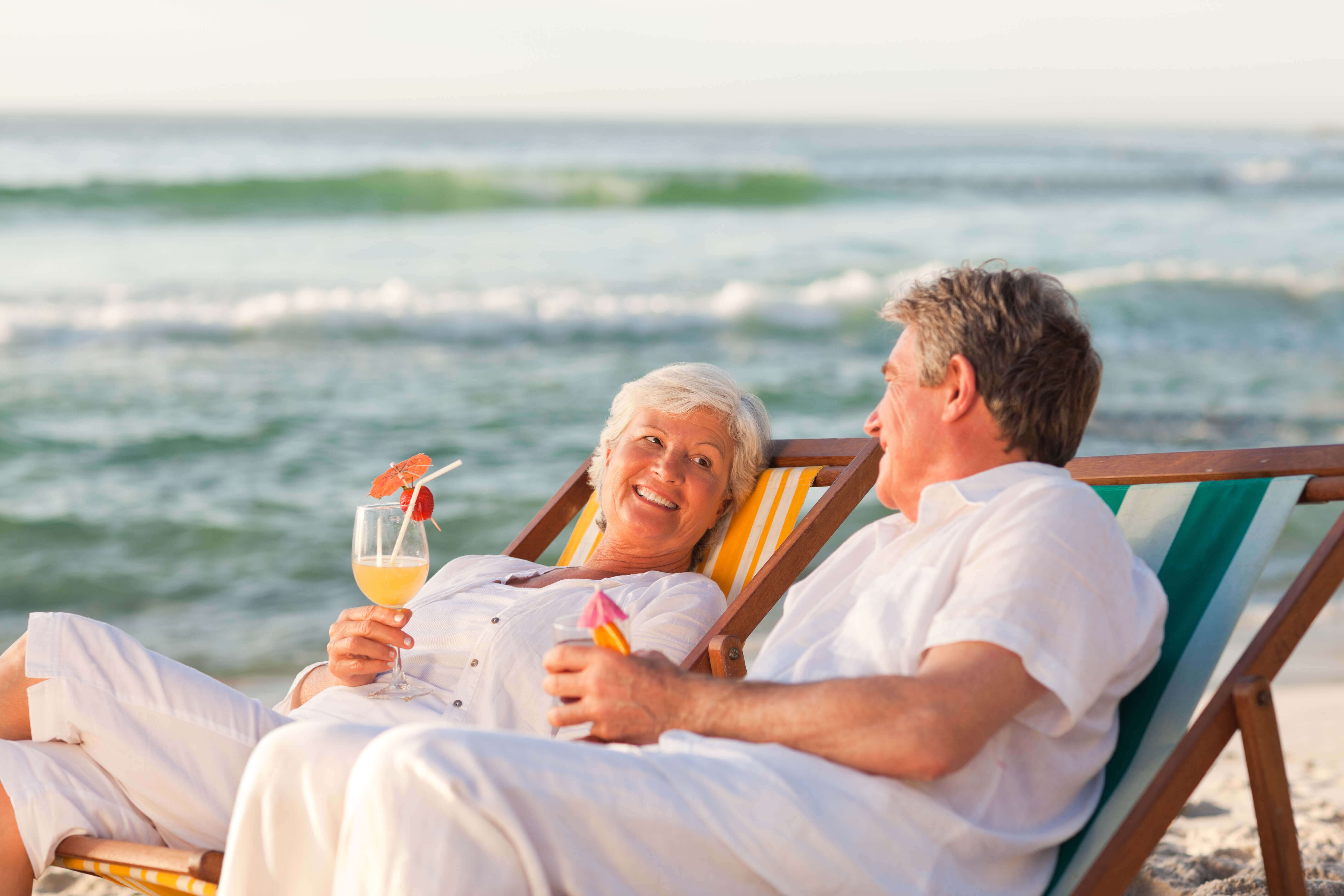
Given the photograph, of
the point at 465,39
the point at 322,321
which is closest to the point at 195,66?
the point at 465,39

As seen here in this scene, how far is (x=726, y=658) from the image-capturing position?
2.62m

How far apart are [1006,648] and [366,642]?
1.45m

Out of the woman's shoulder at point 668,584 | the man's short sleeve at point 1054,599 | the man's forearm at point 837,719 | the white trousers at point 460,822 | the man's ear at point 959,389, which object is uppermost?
the man's ear at point 959,389

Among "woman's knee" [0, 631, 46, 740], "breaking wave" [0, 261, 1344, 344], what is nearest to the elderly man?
"woman's knee" [0, 631, 46, 740]

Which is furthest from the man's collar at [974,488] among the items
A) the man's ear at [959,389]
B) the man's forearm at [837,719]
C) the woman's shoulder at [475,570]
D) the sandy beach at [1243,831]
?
the woman's shoulder at [475,570]

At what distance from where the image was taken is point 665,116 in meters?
26.5

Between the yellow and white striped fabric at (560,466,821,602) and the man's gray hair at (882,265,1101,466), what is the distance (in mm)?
1048

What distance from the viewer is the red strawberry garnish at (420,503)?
2.55 meters

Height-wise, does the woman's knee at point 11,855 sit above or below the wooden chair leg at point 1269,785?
below

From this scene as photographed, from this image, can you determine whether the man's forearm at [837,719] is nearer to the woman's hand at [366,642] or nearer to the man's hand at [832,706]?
the man's hand at [832,706]

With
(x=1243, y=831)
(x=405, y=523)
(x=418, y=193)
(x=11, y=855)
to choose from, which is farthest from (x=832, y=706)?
(x=418, y=193)

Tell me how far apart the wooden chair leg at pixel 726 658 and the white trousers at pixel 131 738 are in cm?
90

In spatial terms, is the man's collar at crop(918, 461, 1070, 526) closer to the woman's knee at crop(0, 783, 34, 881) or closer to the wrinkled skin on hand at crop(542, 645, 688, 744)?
the wrinkled skin on hand at crop(542, 645, 688, 744)

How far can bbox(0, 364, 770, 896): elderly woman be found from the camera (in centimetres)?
231
